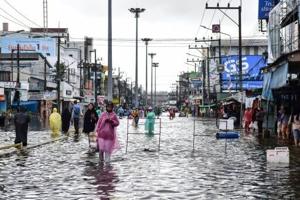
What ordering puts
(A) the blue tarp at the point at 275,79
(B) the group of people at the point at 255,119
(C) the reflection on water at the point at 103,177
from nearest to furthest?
(C) the reflection on water at the point at 103,177 < (A) the blue tarp at the point at 275,79 < (B) the group of people at the point at 255,119

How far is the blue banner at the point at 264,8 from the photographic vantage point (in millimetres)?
46609

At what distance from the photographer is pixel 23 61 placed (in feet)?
285

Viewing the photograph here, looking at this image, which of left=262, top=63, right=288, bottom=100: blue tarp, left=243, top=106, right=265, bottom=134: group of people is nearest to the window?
left=243, top=106, right=265, bottom=134: group of people

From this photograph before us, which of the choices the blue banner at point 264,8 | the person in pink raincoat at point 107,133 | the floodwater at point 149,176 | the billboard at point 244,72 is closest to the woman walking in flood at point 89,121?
the floodwater at point 149,176

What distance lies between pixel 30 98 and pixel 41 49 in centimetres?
2500

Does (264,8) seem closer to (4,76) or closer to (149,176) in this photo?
(149,176)

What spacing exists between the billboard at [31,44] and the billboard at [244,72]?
3179 centimetres

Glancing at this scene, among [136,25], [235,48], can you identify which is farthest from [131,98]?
[136,25]

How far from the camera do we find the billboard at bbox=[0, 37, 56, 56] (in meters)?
97.1

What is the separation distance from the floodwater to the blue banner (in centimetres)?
2541

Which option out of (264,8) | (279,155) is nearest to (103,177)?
(279,155)

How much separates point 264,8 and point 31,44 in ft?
183

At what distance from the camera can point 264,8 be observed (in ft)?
154

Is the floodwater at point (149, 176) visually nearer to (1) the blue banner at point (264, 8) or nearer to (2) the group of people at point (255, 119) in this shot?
(2) the group of people at point (255, 119)
